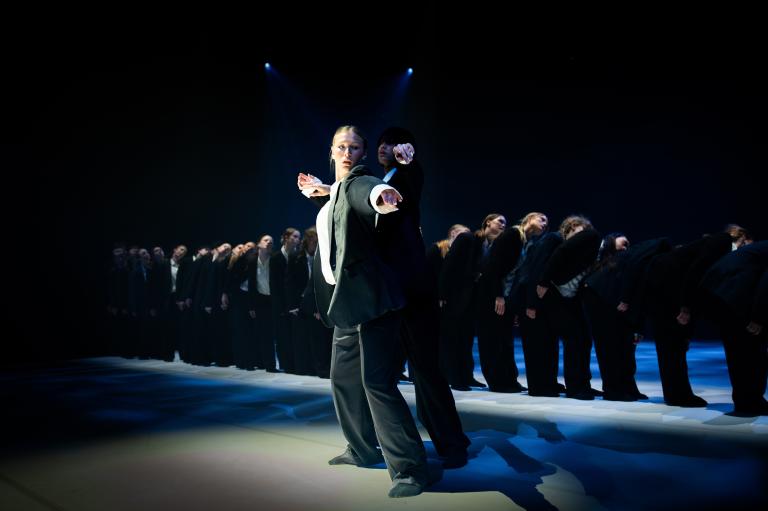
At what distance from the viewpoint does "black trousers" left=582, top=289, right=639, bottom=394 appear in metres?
5.67

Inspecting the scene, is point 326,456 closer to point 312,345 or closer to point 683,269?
point 683,269

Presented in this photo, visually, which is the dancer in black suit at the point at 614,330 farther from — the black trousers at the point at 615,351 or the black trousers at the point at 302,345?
the black trousers at the point at 302,345

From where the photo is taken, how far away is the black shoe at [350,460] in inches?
140

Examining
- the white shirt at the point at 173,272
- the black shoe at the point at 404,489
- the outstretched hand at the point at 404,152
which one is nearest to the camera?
the black shoe at the point at 404,489

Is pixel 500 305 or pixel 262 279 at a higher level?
pixel 262 279

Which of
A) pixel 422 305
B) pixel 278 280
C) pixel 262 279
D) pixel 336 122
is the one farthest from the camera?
pixel 336 122

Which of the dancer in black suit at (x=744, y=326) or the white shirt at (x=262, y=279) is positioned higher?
the white shirt at (x=262, y=279)

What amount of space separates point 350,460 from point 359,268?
1.16 meters

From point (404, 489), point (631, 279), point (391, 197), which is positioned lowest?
point (404, 489)

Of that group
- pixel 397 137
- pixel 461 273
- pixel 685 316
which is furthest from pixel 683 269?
pixel 397 137

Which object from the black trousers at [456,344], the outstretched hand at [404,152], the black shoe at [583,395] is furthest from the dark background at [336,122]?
the outstretched hand at [404,152]

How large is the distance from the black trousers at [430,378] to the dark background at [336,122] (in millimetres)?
9210

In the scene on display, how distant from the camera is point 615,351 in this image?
569cm

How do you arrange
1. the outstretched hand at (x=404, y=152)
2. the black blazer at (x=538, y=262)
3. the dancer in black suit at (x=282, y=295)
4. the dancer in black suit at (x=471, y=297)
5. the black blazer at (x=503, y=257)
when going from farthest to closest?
1. the dancer in black suit at (x=282, y=295)
2. the dancer in black suit at (x=471, y=297)
3. the black blazer at (x=503, y=257)
4. the black blazer at (x=538, y=262)
5. the outstretched hand at (x=404, y=152)
